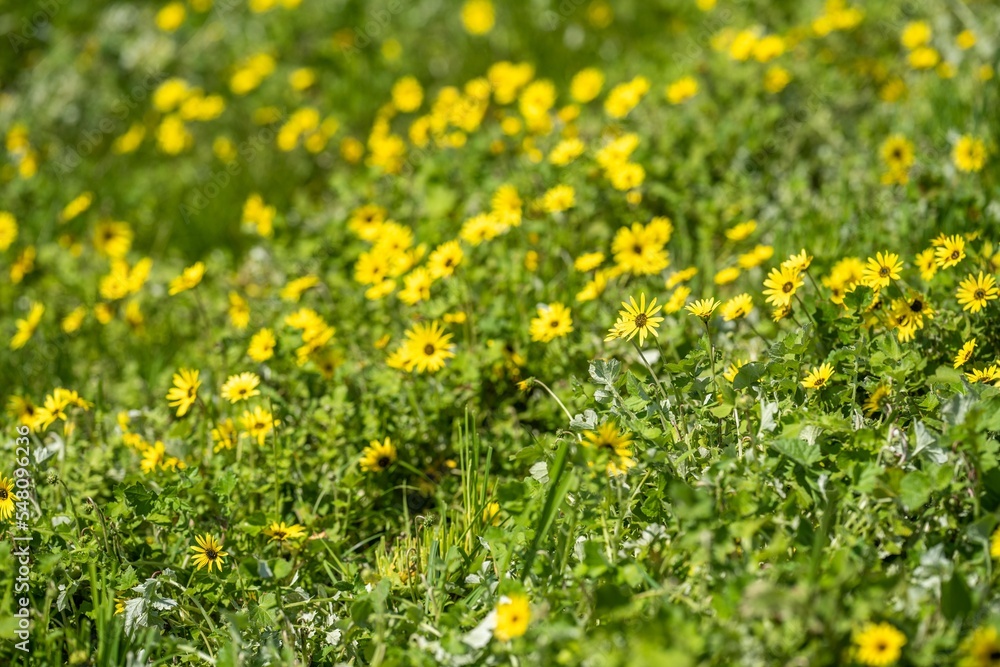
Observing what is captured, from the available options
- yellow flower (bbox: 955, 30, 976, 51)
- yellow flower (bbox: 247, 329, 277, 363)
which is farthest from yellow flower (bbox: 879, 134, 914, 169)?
yellow flower (bbox: 247, 329, 277, 363)

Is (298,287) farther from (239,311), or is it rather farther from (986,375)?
(986,375)

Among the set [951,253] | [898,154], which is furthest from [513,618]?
[898,154]

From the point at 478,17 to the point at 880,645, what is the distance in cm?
493

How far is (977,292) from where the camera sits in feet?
8.14

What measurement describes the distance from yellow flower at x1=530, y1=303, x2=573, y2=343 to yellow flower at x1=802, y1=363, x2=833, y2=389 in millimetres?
787

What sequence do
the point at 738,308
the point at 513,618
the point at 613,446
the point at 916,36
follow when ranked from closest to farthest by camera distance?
the point at 513,618
the point at 613,446
the point at 738,308
the point at 916,36

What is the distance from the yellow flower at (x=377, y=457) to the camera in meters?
2.75

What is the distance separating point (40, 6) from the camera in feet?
22.1

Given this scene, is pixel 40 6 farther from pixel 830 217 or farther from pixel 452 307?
pixel 830 217

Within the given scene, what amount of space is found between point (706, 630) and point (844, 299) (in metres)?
1.09

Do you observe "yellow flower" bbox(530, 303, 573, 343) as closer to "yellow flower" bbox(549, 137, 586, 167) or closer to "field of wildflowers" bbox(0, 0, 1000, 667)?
"field of wildflowers" bbox(0, 0, 1000, 667)

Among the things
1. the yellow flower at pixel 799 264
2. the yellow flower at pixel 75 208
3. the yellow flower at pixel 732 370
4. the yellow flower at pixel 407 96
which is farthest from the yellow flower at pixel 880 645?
the yellow flower at pixel 75 208

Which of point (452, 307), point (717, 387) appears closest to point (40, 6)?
point (452, 307)

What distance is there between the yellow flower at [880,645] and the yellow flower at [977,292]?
3.61ft
